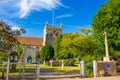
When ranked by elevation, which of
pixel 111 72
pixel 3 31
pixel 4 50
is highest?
pixel 3 31

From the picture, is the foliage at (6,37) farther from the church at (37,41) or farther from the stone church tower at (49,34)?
the stone church tower at (49,34)

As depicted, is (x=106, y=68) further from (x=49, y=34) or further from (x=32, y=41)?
(x=32, y=41)

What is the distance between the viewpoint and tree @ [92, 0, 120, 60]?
29458 millimetres

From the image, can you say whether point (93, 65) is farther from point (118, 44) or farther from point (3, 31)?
point (3, 31)

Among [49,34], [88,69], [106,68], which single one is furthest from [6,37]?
[49,34]

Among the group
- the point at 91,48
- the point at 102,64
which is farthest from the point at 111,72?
the point at 91,48

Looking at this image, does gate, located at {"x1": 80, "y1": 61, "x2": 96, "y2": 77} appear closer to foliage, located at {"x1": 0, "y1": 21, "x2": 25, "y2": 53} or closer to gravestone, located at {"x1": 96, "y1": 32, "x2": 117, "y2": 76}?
gravestone, located at {"x1": 96, "y1": 32, "x2": 117, "y2": 76}

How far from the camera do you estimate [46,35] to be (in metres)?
85.9

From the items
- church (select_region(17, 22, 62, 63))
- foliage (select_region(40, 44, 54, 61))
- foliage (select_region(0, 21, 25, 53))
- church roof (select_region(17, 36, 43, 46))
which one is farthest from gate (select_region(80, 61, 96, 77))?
church roof (select_region(17, 36, 43, 46))

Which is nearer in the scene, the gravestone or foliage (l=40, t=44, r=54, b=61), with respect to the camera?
the gravestone

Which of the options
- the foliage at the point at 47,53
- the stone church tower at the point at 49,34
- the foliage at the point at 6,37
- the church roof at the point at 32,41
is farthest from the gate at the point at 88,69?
the church roof at the point at 32,41

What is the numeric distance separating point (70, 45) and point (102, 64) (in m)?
22.1

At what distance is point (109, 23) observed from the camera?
100.0 ft

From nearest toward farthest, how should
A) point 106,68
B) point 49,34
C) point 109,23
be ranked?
point 106,68 → point 109,23 → point 49,34
